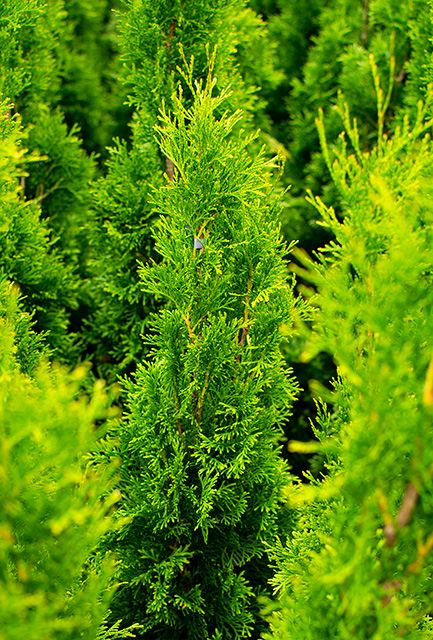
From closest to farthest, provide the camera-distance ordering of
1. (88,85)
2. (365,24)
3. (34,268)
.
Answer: (34,268) → (365,24) → (88,85)

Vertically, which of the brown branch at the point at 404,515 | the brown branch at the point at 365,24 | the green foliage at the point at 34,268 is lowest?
the green foliage at the point at 34,268

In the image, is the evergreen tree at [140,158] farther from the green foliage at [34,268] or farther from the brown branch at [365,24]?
the brown branch at [365,24]

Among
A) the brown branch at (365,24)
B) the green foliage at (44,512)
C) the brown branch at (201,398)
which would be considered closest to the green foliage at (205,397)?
the brown branch at (201,398)

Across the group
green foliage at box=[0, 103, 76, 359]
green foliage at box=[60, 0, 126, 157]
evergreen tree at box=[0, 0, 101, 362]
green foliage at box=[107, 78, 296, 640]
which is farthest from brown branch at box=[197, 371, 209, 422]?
green foliage at box=[60, 0, 126, 157]

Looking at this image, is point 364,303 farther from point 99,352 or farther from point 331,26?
point 331,26

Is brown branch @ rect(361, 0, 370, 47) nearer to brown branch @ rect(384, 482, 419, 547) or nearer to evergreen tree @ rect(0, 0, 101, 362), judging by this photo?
evergreen tree @ rect(0, 0, 101, 362)

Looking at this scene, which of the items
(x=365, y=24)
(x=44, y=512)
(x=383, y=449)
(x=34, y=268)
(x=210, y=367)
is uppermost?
(x=365, y=24)

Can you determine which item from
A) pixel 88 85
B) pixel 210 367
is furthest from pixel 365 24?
pixel 210 367

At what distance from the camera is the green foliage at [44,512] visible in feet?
5.18

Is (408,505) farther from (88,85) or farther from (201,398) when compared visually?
(88,85)

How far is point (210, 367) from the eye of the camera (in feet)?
8.25

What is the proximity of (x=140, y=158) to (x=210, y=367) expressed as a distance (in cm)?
140

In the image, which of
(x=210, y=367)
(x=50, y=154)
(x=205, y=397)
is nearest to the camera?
(x=210, y=367)

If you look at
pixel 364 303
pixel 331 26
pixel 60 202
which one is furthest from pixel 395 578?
pixel 331 26
